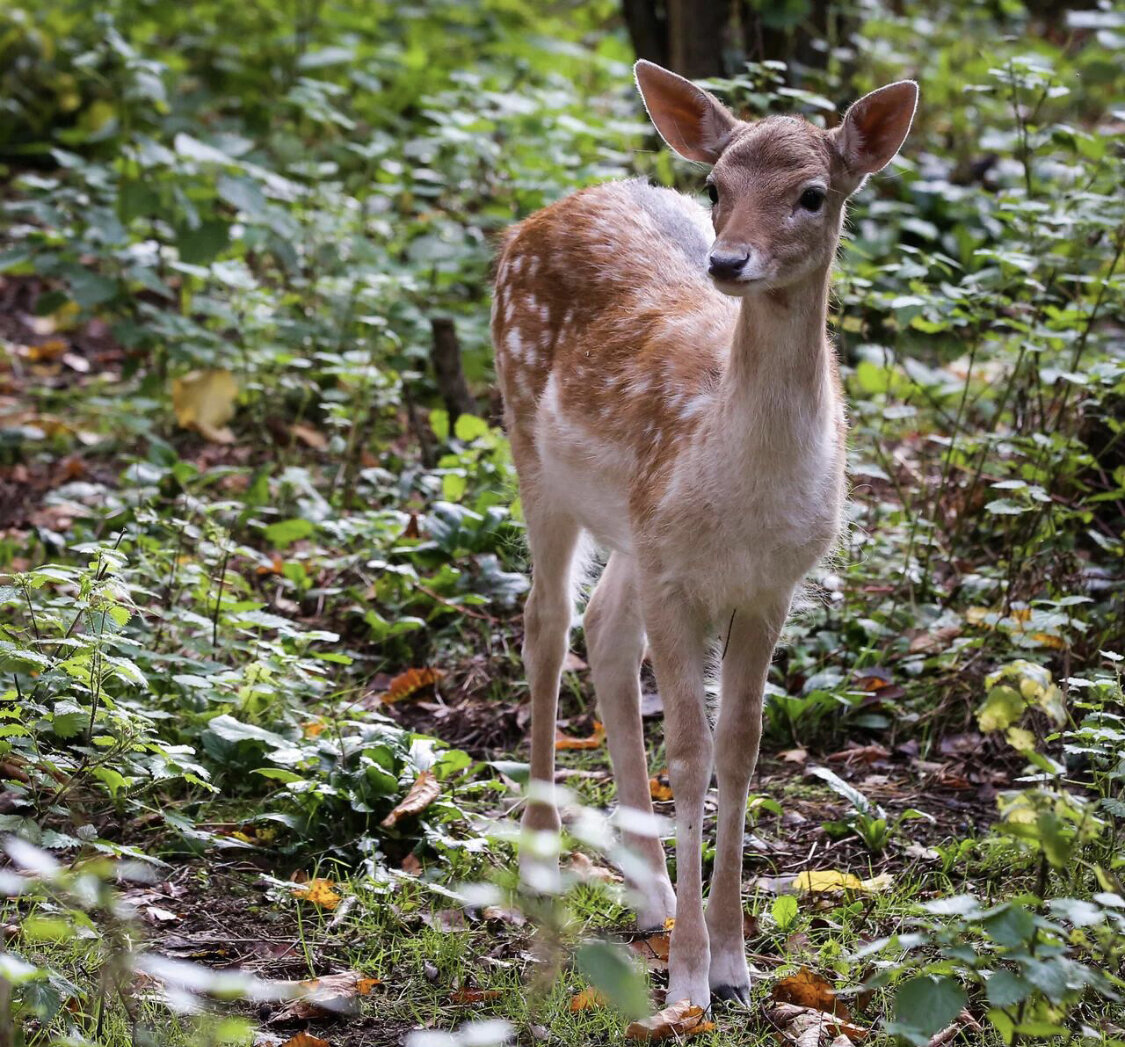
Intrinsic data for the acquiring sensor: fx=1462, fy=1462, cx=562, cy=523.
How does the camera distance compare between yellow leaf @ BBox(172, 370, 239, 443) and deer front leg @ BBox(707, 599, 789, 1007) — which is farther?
yellow leaf @ BBox(172, 370, 239, 443)

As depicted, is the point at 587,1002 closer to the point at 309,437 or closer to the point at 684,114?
the point at 684,114

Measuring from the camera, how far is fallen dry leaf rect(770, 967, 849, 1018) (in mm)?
3711

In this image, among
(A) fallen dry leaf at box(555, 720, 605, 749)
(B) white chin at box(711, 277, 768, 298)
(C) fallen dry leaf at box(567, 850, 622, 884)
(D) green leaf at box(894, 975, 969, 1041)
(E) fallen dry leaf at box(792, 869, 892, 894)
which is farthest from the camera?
(A) fallen dry leaf at box(555, 720, 605, 749)

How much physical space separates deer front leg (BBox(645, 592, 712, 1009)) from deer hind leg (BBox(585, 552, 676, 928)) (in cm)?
37

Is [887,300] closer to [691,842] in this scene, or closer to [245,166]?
[691,842]

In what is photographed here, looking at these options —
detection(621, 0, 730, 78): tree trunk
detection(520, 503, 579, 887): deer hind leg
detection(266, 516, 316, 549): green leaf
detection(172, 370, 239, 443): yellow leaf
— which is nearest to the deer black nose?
detection(520, 503, 579, 887): deer hind leg

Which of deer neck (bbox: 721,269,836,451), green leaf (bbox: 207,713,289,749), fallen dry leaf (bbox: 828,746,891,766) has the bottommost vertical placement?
fallen dry leaf (bbox: 828,746,891,766)

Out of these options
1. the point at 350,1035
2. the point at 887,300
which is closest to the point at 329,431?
the point at 887,300

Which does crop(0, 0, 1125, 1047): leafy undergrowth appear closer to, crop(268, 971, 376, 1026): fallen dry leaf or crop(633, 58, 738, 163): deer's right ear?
crop(268, 971, 376, 1026): fallen dry leaf

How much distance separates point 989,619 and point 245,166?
14.1ft

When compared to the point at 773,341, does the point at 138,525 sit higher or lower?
lower

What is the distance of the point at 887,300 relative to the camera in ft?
18.4

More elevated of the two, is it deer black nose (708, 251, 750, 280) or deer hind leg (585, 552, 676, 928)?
deer black nose (708, 251, 750, 280)

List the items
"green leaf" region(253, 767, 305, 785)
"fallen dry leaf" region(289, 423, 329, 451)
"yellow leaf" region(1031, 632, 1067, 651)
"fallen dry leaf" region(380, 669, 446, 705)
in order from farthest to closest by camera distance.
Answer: "fallen dry leaf" region(289, 423, 329, 451), "fallen dry leaf" region(380, 669, 446, 705), "yellow leaf" region(1031, 632, 1067, 651), "green leaf" region(253, 767, 305, 785)
